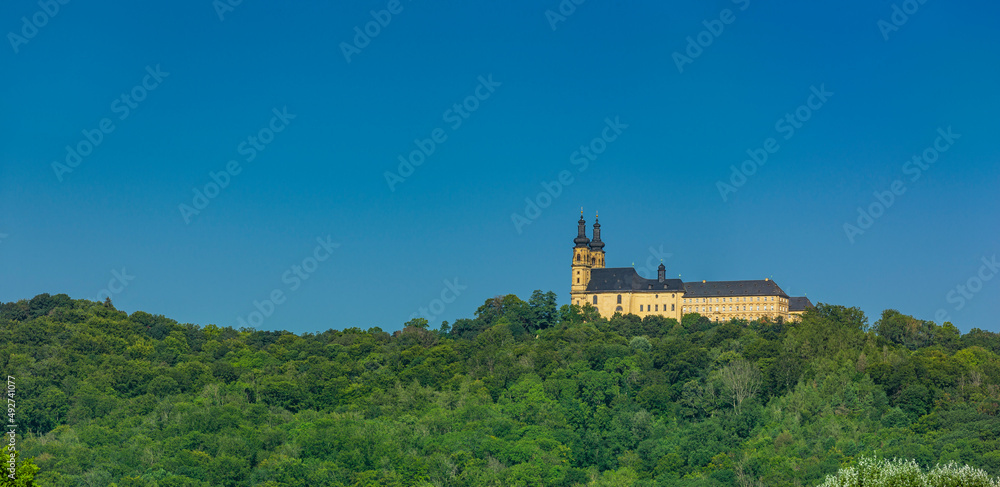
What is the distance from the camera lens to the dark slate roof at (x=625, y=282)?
12638 centimetres

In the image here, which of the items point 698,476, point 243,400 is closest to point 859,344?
point 698,476

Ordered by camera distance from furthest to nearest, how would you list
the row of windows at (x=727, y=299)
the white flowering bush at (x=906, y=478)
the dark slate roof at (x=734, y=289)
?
the dark slate roof at (x=734, y=289)
the row of windows at (x=727, y=299)
the white flowering bush at (x=906, y=478)

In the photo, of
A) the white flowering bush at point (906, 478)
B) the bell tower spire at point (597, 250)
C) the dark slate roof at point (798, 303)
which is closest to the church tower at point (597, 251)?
the bell tower spire at point (597, 250)

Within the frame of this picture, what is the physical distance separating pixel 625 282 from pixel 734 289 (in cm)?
1100

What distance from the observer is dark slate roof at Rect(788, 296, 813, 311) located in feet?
407

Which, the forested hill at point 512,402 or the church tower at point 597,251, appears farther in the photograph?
the church tower at point 597,251

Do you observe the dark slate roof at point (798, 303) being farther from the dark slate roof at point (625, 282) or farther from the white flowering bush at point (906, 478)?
the white flowering bush at point (906, 478)

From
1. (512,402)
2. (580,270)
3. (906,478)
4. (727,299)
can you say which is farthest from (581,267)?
(906,478)

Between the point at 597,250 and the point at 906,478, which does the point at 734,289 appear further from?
the point at 906,478

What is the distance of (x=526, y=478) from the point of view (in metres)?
83.7

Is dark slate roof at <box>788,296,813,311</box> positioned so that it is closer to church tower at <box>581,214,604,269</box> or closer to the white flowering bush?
church tower at <box>581,214,604,269</box>

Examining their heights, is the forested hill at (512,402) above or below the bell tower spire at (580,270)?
below

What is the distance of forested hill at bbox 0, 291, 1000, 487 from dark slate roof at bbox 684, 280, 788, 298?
4.83 metres

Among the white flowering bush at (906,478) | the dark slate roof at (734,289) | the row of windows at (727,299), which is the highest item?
the dark slate roof at (734,289)
